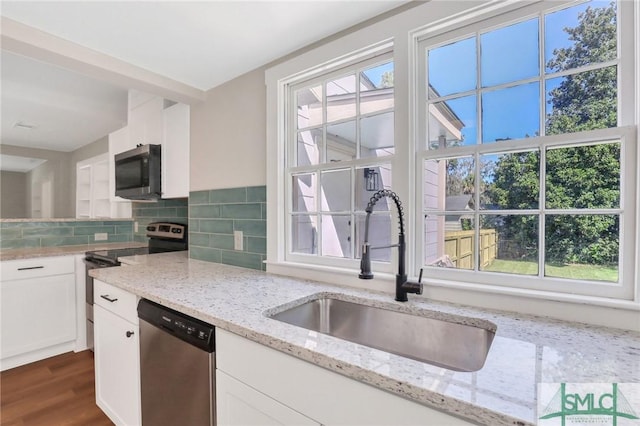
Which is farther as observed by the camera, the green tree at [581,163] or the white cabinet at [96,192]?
the white cabinet at [96,192]

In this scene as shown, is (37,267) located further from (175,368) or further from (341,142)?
(341,142)

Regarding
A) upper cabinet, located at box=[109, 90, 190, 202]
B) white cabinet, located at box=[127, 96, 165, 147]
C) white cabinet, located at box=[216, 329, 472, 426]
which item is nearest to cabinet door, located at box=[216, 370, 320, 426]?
white cabinet, located at box=[216, 329, 472, 426]

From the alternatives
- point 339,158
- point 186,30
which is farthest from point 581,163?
point 186,30

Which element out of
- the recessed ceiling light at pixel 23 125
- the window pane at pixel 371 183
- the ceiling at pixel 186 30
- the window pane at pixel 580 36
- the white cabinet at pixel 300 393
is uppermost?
the recessed ceiling light at pixel 23 125

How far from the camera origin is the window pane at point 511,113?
110cm

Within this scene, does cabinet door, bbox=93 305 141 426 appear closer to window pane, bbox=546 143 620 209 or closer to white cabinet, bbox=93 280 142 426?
white cabinet, bbox=93 280 142 426

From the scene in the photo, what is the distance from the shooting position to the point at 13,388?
211 cm

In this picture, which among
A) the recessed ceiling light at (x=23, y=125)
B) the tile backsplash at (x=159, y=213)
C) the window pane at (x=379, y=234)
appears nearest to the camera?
the window pane at (x=379, y=234)

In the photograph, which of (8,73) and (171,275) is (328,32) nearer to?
(171,275)

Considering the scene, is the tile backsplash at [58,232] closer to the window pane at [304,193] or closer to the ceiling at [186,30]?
the ceiling at [186,30]

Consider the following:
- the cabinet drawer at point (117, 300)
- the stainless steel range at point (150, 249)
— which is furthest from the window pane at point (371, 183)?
the stainless steel range at point (150, 249)

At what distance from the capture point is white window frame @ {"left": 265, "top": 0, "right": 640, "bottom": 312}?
934mm

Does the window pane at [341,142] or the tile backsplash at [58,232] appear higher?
the window pane at [341,142]

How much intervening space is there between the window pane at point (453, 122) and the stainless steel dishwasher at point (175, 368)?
4.07 feet
